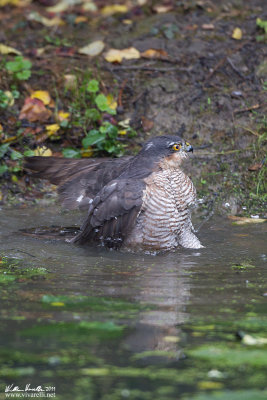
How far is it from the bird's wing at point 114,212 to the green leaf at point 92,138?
1923 mm

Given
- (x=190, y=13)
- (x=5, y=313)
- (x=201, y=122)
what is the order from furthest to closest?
(x=190, y=13), (x=201, y=122), (x=5, y=313)

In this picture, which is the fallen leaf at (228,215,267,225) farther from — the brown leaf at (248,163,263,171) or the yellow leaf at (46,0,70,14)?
the yellow leaf at (46,0,70,14)

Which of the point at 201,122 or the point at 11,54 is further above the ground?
the point at 11,54

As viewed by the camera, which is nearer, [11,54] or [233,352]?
[233,352]

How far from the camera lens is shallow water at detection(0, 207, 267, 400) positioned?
11.4ft

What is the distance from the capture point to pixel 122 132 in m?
8.73

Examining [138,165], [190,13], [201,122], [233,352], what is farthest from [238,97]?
[233,352]

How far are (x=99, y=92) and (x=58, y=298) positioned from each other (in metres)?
4.90

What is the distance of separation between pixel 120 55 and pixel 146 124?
1246 millimetres

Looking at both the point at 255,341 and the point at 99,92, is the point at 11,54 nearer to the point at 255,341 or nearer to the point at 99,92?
the point at 99,92

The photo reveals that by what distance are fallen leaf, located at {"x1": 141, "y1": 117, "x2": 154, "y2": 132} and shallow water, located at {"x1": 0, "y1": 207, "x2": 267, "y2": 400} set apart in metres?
2.85

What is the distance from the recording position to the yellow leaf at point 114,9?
34.9 feet

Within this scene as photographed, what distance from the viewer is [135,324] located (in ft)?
13.5

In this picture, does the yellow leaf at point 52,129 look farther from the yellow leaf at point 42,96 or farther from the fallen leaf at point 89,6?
the fallen leaf at point 89,6
